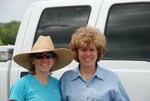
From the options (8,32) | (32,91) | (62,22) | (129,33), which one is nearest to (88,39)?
(32,91)

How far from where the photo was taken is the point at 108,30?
3768mm

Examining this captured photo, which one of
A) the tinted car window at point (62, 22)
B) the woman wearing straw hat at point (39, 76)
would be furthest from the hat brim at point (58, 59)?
the tinted car window at point (62, 22)

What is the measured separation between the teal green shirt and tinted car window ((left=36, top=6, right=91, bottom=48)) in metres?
1.25

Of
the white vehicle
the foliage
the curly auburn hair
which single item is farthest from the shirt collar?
the foliage

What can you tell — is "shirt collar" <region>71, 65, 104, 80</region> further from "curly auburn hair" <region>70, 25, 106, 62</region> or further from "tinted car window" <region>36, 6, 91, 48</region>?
"tinted car window" <region>36, 6, 91, 48</region>

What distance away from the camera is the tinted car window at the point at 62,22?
3.98 metres

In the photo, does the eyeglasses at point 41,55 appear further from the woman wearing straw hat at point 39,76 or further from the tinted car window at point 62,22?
the tinted car window at point 62,22

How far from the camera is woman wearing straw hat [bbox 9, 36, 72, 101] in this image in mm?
2678

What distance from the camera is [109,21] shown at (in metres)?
3.80

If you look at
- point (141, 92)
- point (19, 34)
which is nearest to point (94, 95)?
point (141, 92)

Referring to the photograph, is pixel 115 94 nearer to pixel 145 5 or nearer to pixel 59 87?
pixel 59 87

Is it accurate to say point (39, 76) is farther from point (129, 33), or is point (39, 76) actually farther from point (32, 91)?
point (129, 33)

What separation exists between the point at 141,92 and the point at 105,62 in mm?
453

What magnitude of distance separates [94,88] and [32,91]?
0.43 meters
